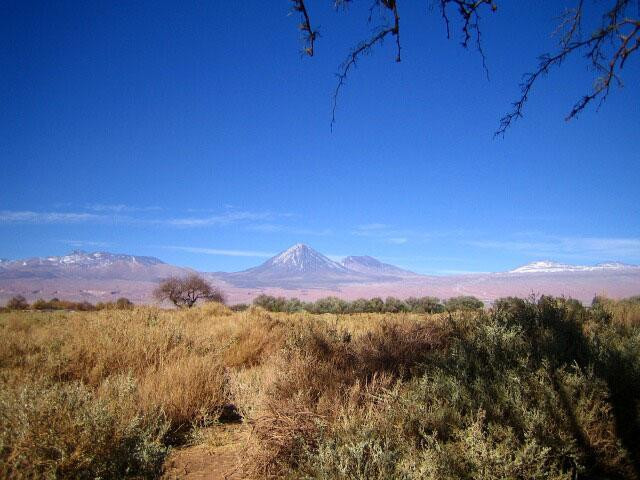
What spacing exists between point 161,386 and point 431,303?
3225 centimetres

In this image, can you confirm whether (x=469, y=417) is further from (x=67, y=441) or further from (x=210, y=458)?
(x=67, y=441)

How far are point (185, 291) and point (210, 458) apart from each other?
41.3 metres

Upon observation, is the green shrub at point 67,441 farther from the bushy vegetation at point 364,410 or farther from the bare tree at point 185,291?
the bare tree at point 185,291

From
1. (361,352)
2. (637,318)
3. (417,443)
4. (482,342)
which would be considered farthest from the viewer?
(637,318)

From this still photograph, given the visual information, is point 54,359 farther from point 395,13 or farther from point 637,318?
point 637,318

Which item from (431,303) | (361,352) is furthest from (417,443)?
(431,303)

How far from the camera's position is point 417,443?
304 centimetres

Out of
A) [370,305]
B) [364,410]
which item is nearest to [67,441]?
[364,410]

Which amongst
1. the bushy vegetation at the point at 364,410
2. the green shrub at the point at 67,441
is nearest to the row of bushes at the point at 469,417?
the bushy vegetation at the point at 364,410

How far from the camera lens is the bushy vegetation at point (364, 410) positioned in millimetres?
2594

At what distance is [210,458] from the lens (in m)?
3.53

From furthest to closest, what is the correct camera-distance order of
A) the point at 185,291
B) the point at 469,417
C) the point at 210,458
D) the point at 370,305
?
the point at 185,291 → the point at 370,305 → the point at 210,458 → the point at 469,417

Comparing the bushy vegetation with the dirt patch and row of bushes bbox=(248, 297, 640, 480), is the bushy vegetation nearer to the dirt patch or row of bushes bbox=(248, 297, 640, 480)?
row of bushes bbox=(248, 297, 640, 480)

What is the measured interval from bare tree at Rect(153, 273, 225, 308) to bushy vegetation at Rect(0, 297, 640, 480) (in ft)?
120
